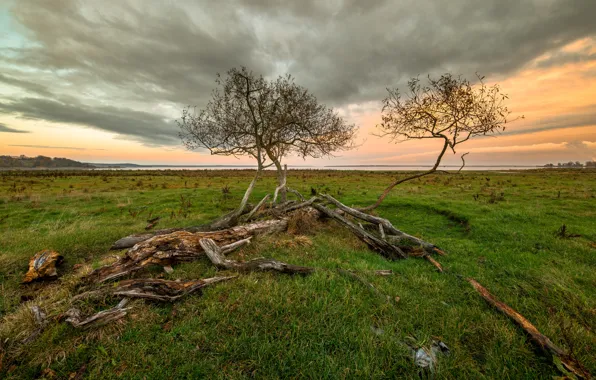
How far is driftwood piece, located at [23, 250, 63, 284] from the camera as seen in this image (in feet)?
20.9

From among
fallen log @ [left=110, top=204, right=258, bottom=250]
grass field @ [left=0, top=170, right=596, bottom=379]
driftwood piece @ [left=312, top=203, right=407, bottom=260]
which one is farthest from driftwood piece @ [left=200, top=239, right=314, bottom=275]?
driftwood piece @ [left=312, top=203, right=407, bottom=260]

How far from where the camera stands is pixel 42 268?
260 inches

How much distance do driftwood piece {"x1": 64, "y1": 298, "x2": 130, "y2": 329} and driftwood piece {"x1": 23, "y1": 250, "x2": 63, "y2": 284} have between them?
3884mm

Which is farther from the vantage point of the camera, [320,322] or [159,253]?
[159,253]

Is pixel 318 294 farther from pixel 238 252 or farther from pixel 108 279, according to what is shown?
pixel 108 279

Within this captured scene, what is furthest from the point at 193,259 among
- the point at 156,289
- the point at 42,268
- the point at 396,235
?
the point at 396,235

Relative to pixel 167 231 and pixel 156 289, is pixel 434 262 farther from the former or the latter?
pixel 167 231

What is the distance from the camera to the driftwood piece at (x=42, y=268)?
251 inches

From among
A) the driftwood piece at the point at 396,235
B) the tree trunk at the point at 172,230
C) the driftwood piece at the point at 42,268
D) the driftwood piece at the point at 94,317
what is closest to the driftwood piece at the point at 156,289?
the driftwood piece at the point at 94,317

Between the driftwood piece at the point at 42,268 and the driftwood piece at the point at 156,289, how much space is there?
3550 mm

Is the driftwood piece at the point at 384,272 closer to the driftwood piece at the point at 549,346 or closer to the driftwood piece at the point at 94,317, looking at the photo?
the driftwood piece at the point at 549,346

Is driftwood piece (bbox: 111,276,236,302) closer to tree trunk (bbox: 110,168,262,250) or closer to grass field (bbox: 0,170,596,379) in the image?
grass field (bbox: 0,170,596,379)

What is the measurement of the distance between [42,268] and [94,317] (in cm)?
460

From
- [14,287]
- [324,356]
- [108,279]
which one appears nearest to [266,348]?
[324,356]
